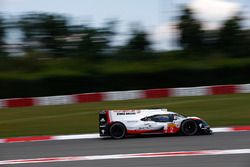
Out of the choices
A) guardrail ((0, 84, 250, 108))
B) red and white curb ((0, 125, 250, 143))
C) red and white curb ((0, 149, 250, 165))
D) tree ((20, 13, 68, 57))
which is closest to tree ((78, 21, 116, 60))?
tree ((20, 13, 68, 57))

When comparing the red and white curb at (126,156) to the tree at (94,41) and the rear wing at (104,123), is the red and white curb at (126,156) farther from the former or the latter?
the tree at (94,41)

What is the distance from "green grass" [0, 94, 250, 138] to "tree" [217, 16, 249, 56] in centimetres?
1239

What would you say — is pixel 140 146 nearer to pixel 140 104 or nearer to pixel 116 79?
pixel 140 104

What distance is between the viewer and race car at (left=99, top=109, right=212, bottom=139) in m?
11.4

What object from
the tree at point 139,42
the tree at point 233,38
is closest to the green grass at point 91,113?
the tree at point 233,38

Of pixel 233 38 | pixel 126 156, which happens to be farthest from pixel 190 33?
pixel 126 156

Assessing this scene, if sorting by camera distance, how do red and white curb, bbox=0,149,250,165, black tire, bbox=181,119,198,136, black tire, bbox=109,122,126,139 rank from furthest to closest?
black tire, bbox=109,122,126,139
black tire, bbox=181,119,198,136
red and white curb, bbox=0,149,250,165

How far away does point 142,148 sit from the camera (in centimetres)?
1010

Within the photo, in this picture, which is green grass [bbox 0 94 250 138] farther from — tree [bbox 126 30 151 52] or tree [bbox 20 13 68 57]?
tree [bbox 20 13 68 57]

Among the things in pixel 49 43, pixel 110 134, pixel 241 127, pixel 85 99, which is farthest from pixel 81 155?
pixel 49 43

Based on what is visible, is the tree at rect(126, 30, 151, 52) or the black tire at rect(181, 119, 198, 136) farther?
the tree at rect(126, 30, 151, 52)

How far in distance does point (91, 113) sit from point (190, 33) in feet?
59.0

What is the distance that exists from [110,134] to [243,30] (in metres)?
25.2

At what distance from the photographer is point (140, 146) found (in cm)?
1038
